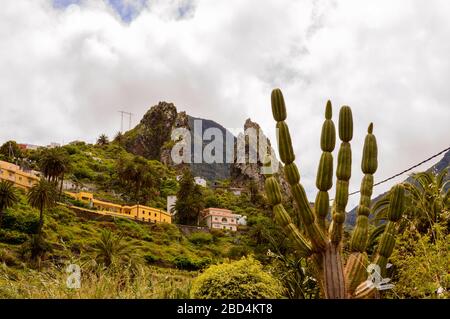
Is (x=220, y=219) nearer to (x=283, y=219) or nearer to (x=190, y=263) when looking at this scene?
(x=190, y=263)

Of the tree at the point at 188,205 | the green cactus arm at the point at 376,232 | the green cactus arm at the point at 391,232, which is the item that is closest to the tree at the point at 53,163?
the tree at the point at 188,205

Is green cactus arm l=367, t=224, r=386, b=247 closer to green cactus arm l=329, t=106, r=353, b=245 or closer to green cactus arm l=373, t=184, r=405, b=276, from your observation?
green cactus arm l=373, t=184, r=405, b=276

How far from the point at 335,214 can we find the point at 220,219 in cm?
7162

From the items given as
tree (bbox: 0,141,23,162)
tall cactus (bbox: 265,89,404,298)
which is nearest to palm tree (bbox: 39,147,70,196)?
tree (bbox: 0,141,23,162)

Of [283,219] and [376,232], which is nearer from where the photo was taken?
[283,219]

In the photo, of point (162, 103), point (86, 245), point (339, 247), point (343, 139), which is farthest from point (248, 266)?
point (162, 103)

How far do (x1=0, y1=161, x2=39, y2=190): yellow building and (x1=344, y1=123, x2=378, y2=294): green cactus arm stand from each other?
A: 64.1 m

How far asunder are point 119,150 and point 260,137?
35.1 m

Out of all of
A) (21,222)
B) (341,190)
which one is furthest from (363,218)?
(21,222)

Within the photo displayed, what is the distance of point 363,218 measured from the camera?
9.65 metres

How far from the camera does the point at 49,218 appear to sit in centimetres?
5831

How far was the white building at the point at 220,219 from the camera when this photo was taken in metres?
79.2

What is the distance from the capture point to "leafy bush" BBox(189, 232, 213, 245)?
67250 mm
